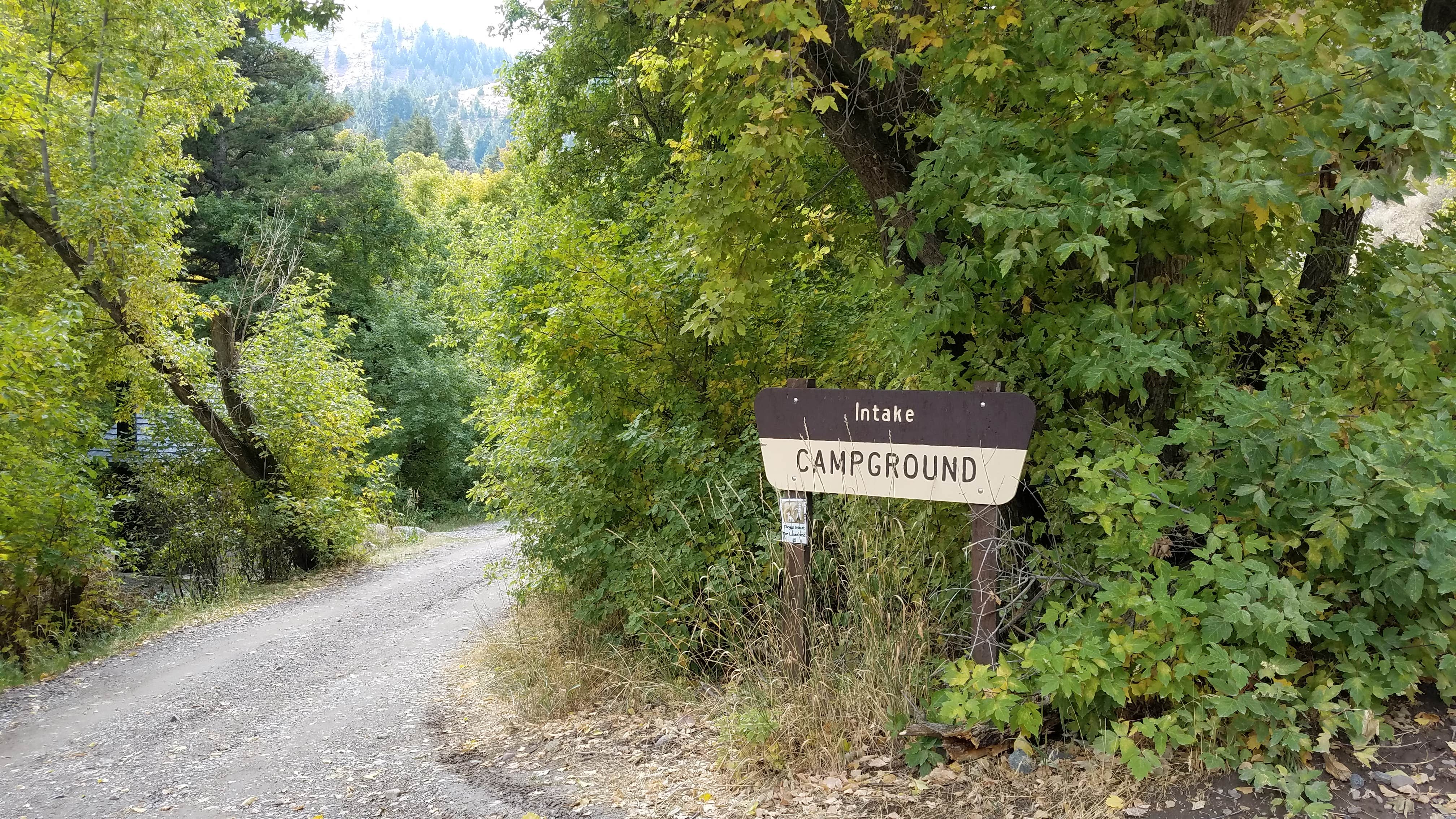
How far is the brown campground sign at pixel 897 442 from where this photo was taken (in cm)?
387

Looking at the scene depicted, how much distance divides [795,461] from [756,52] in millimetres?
1987

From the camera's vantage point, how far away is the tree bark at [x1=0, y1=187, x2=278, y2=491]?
11.2 metres

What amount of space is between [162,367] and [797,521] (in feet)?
38.0

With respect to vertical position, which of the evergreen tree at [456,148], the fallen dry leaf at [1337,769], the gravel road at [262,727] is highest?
the evergreen tree at [456,148]

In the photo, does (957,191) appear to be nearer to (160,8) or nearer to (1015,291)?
(1015,291)

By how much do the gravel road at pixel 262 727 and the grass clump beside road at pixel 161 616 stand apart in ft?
1.00

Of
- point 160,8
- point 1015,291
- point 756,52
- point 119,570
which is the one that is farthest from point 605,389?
point 160,8

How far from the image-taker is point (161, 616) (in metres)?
10.9

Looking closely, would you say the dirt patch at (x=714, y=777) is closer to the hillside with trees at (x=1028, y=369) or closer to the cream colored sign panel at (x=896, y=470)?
the hillside with trees at (x=1028, y=369)

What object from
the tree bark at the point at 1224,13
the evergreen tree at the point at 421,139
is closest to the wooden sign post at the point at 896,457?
the tree bark at the point at 1224,13

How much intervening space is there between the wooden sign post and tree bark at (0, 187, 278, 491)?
10856 millimetres

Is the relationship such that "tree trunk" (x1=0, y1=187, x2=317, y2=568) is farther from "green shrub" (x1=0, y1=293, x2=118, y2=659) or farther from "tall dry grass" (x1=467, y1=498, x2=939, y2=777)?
"tall dry grass" (x1=467, y1=498, x2=939, y2=777)

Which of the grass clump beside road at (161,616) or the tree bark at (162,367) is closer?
the grass clump beside road at (161,616)

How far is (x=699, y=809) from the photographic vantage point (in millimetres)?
3990
